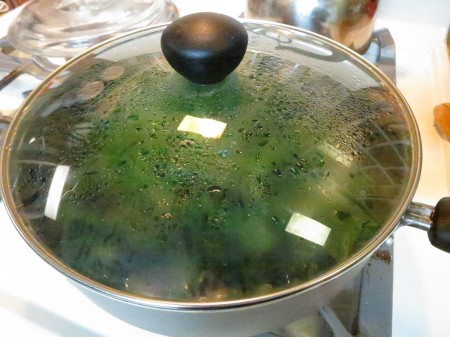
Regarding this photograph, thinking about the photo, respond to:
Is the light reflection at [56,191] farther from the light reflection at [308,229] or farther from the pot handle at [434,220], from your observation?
the pot handle at [434,220]

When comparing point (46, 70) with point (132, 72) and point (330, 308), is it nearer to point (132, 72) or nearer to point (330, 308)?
point (132, 72)

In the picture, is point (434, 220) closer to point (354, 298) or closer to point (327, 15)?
point (354, 298)

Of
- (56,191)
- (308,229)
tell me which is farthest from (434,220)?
(56,191)

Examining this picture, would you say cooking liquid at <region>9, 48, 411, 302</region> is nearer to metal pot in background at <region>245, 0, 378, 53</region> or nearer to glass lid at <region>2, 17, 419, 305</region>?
glass lid at <region>2, 17, 419, 305</region>

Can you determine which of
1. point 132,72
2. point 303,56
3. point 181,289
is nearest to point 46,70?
point 132,72

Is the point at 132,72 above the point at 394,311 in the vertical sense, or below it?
above

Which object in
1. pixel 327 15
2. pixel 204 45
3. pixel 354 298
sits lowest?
pixel 354 298

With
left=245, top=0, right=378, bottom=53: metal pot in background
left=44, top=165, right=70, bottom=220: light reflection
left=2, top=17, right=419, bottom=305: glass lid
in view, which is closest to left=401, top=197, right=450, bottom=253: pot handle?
left=2, top=17, right=419, bottom=305: glass lid

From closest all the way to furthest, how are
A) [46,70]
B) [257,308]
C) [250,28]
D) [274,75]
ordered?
[257,308], [274,75], [250,28], [46,70]

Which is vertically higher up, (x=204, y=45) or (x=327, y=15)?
(x=204, y=45)
